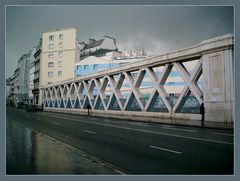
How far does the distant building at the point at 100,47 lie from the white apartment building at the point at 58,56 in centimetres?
1344

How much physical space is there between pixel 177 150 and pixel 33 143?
5817mm

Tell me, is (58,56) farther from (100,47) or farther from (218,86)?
(218,86)

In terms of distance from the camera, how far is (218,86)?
19.3m

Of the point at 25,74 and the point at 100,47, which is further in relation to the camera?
the point at 25,74

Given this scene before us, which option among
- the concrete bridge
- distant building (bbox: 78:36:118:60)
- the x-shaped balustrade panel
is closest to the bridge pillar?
the concrete bridge

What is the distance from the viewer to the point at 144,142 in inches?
454

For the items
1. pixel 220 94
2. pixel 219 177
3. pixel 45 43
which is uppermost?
pixel 45 43

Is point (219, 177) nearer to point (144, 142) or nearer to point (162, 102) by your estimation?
point (144, 142)

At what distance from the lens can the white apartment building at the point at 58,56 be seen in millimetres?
63753

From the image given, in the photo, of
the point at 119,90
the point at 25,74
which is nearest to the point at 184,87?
the point at 119,90

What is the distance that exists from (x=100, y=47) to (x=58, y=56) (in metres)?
26.1

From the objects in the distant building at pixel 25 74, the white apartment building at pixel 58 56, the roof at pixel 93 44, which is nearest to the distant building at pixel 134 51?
the roof at pixel 93 44

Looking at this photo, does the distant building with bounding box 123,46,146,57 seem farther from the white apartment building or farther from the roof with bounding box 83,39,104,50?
the white apartment building
